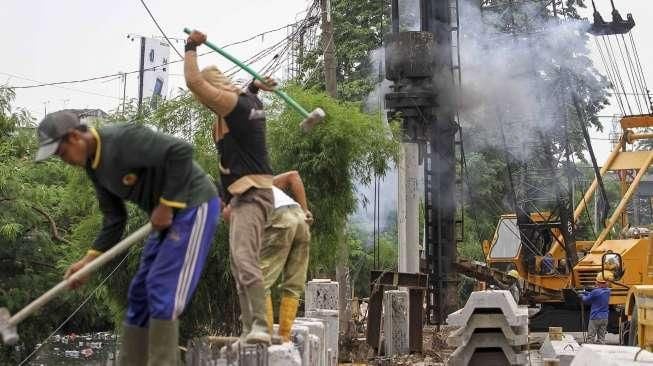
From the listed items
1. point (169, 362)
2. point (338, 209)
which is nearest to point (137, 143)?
point (169, 362)

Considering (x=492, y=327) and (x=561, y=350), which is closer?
(x=492, y=327)

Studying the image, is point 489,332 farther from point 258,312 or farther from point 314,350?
point 258,312

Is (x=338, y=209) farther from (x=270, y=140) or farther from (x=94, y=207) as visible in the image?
(x=94, y=207)

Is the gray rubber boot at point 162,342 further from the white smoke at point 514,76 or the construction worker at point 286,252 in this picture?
the white smoke at point 514,76

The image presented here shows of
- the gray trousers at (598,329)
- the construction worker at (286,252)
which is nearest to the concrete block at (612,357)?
the construction worker at (286,252)

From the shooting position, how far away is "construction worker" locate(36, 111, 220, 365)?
5.04 metres

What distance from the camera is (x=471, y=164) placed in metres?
35.0

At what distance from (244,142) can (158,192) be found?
40.7 inches

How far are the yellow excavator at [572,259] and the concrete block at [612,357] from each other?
592 inches

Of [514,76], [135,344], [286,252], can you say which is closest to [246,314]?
[286,252]

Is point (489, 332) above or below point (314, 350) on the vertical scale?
above

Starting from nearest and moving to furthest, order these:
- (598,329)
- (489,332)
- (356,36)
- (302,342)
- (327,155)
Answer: (302,342)
(489,332)
(327,155)
(598,329)
(356,36)

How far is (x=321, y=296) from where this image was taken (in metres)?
12.9

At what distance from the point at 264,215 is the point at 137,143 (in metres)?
1.32
